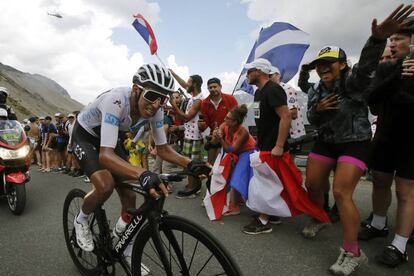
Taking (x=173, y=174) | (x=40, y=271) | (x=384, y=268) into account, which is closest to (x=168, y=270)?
(x=173, y=174)

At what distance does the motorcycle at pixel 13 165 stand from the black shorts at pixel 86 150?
8.11 feet

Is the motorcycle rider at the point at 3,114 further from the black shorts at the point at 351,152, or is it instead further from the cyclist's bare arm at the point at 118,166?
the black shorts at the point at 351,152

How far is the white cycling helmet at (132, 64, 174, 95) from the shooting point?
2.22 meters

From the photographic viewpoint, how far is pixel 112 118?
222cm

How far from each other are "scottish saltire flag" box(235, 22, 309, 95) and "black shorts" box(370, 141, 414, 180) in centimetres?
414

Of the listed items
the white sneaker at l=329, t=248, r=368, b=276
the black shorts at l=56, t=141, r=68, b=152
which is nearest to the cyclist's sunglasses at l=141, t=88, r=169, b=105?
the white sneaker at l=329, t=248, r=368, b=276

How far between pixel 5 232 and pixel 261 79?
382 cm

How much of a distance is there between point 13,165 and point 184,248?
13.2 ft

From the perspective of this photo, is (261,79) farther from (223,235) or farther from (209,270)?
(209,270)

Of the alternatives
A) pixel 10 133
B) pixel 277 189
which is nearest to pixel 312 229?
pixel 277 189

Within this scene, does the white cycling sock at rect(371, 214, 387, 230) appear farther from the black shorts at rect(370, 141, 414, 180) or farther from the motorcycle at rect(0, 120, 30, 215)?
the motorcycle at rect(0, 120, 30, 215)

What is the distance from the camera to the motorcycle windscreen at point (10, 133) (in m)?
4.71

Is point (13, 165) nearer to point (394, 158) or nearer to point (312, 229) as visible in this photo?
point (312, 229)

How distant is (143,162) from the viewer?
7.84 metres
